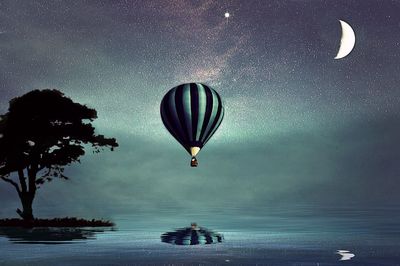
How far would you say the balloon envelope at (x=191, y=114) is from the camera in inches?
2601

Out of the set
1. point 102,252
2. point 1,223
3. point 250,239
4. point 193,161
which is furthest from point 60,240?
point 193,161

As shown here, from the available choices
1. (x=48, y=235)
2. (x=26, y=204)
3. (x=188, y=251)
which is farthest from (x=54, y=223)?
(x=188, y=251)

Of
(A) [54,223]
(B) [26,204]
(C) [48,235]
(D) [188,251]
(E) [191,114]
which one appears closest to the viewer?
(D) [188,251]

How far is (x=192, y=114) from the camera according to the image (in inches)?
2594

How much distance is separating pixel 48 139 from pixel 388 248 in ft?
110

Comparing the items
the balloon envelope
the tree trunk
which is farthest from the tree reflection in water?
the balloon envelope

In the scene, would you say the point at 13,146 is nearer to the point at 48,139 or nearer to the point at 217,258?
the point at 48,139

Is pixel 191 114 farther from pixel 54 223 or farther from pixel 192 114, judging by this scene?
pixel 54 223

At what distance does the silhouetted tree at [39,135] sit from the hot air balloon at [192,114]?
870 centimetres

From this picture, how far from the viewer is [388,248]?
3694cm

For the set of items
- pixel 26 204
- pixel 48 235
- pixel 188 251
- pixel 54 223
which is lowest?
pixel 188 251

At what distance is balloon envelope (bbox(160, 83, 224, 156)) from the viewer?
66.1m

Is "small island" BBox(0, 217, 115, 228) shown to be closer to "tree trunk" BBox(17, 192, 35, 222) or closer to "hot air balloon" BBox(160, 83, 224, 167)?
"tree trunk" BBox(17, 192, 35, 222)

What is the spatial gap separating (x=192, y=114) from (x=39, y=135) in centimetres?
1547
